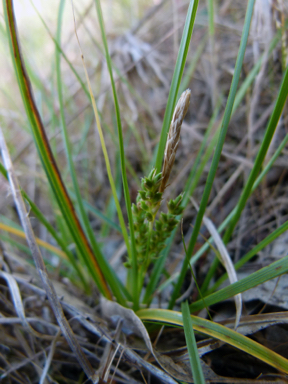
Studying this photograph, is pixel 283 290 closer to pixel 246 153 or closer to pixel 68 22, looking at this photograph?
pixel 246 153

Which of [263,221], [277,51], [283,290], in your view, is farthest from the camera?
[277,51]

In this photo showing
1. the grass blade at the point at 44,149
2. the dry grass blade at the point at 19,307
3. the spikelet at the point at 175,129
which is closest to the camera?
the spikelet at the point at 175,129

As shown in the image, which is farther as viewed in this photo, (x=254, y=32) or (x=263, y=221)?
(x=254, y=32)

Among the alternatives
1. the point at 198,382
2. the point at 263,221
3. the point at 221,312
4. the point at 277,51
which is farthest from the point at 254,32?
the point at 198,382

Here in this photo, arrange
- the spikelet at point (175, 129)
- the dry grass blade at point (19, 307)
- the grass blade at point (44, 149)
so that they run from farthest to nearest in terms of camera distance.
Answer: the dry grass blade at point (19, 307) → the grass blade at point (44, 149) → the spikelet at point (175, 129)

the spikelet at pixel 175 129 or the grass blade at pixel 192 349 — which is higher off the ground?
the spikelet at pixel 175 129

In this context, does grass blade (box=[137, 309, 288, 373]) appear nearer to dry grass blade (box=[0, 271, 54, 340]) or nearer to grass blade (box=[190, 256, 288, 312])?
grass blade (box=[190, 256, 288, 312])

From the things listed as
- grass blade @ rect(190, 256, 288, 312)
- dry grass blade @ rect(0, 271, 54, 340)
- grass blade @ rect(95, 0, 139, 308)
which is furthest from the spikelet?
dry grass blade @ rect(0, 271, 54, 340)

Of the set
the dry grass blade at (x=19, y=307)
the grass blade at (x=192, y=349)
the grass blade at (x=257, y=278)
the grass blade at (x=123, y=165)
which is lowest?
the dry grass blade at (x=19, y=307)

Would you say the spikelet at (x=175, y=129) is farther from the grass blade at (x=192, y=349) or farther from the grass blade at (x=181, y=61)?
the grass blade at (x=192, y=349)

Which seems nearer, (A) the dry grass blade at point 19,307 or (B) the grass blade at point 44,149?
(B) the grass blade at point 44,149

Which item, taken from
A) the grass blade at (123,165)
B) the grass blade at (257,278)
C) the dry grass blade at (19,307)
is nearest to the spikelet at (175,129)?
the grass blade at (123,165)
